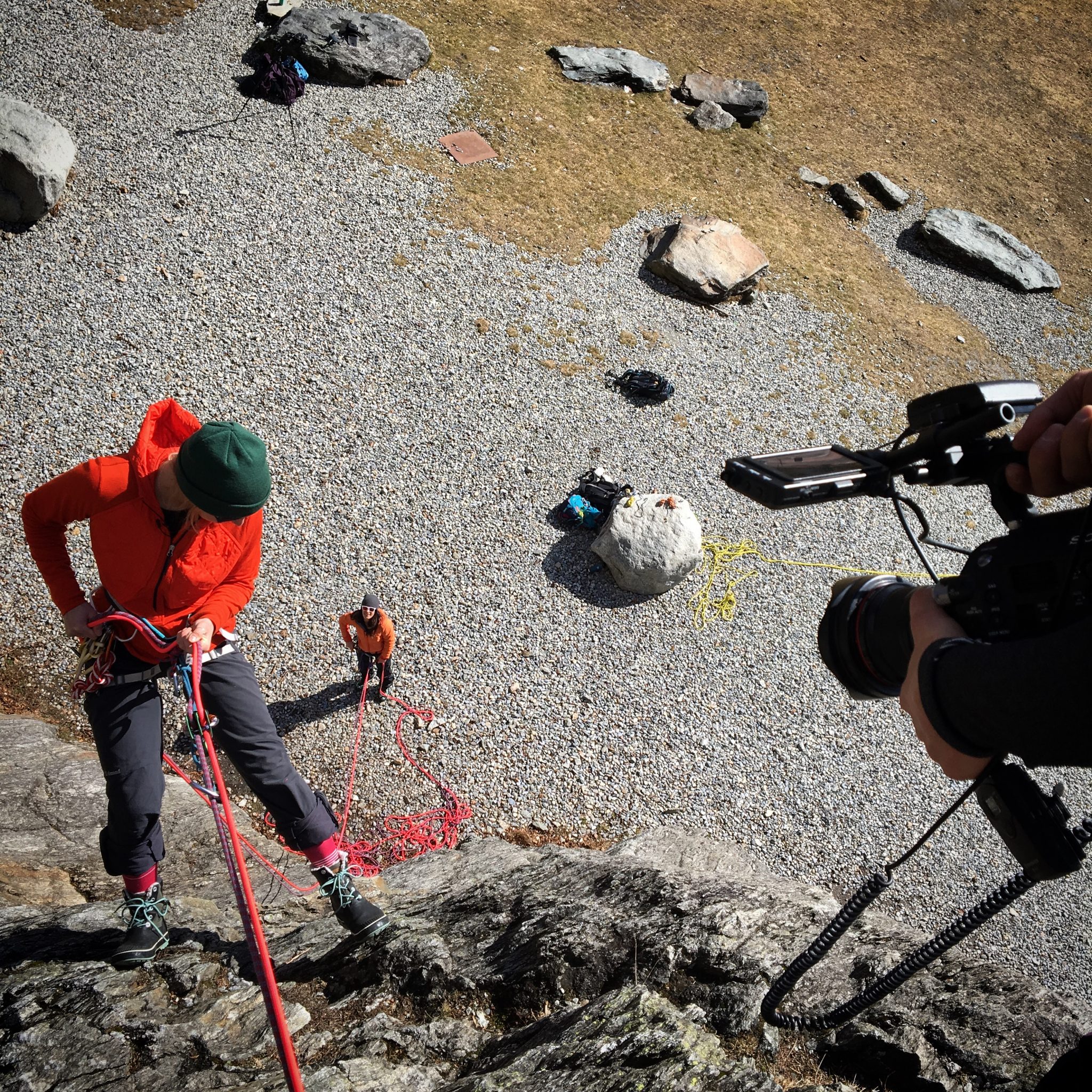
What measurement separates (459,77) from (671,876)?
36.7ft

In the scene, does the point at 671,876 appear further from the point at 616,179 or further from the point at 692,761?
the point at 616,179

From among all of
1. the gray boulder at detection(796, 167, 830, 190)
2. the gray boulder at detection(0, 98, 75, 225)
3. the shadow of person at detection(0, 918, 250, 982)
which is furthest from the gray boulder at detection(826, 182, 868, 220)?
the shadow of person at detection(0, 918, 250, 982)

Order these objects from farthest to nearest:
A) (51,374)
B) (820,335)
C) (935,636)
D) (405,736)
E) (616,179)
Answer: (616,179) → (820,335) → (51,374) → (405,736) → (935,636)

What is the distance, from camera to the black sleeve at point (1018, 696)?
1.38 meters

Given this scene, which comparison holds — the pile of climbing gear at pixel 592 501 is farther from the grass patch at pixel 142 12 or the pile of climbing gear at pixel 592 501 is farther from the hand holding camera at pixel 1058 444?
the grass patch at pixel 142 12

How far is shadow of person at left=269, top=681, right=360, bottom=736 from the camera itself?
5.61 m

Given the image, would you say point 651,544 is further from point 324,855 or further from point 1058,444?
point 1058,444

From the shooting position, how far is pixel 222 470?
9.18 ft

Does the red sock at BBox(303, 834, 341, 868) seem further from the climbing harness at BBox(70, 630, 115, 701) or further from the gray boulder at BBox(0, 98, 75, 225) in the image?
the gray boulder at BBox(0, 98, 75, 225)

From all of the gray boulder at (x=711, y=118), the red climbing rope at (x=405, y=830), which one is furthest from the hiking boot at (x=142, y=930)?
the gray boulder at (x=711, y=118)

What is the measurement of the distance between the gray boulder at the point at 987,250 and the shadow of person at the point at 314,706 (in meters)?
11.2

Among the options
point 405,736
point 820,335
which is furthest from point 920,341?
point 405,736

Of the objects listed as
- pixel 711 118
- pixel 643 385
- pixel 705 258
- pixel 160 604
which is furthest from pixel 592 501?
pixel 711 118

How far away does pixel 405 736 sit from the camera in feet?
18.6
